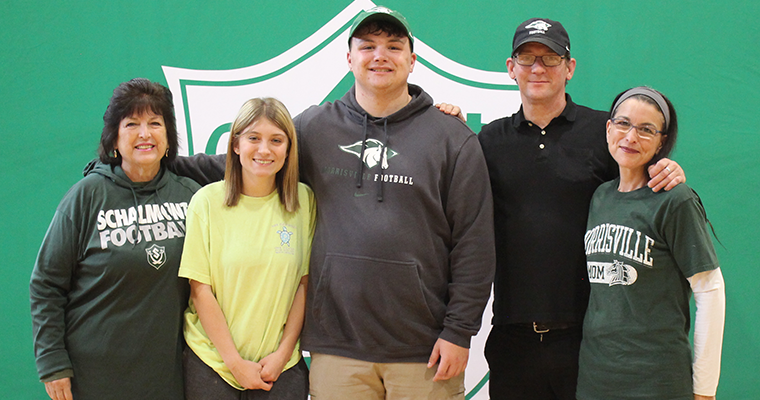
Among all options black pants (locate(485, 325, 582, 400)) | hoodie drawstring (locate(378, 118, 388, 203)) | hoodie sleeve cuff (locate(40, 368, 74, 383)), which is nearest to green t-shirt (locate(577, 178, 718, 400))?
black pants (locate(485, 325, 582, 400))

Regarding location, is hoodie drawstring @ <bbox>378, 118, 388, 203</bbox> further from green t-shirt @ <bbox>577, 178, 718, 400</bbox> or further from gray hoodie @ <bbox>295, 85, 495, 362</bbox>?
green t-shirt @ <bbox>577, 178, 718, 400</bbox>

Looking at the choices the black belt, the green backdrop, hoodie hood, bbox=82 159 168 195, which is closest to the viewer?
hoodie hood, bbox=82 159 168 195

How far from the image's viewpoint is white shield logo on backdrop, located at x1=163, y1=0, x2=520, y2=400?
2.69 m

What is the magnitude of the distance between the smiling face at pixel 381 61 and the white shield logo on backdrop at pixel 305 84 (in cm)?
82

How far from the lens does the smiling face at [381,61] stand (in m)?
1.85

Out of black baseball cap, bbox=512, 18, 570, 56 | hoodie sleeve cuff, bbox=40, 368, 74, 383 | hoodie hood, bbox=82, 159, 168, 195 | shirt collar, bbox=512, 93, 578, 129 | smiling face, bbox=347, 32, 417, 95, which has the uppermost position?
black baseball cap, bbox=512, 18, 570, 56

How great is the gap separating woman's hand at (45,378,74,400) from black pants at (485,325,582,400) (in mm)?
1446

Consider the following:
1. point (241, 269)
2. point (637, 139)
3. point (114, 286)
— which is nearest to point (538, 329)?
point (637, 139)

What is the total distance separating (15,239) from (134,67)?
1056 millimetres

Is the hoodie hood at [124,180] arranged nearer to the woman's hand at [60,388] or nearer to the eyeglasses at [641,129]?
the woman's hand at [60,388]

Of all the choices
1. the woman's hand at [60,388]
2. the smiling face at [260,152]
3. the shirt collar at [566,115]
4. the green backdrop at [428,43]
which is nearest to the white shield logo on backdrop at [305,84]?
the green backdrop at [428,43]

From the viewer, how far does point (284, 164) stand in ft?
5.94

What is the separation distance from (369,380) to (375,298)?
28 centimetres

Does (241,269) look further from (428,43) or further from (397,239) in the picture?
(428,43)
